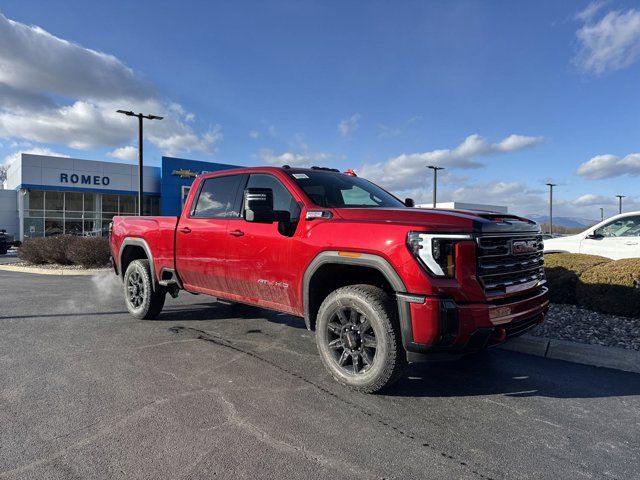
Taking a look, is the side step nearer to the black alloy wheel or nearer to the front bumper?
the black alloy wheel

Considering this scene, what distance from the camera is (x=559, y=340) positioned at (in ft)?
16.8

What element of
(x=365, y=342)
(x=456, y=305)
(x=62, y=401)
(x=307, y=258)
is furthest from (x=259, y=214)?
(x=62, y=401)

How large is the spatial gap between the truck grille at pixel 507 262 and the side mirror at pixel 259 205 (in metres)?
1.79

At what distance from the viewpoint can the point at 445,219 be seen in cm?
351

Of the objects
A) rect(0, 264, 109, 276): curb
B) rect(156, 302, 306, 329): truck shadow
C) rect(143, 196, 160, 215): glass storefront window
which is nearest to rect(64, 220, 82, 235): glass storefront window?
rect(143, 196, 160, 215): glass storefront window

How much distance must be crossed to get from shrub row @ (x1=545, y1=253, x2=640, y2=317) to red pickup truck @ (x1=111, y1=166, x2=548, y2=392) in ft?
8.79

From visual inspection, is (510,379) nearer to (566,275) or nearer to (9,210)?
(566,275)

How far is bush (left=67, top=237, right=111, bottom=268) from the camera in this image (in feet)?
44.9

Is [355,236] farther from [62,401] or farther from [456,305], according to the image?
[62,401]

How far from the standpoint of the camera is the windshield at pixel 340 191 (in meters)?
4.61

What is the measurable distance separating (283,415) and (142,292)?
3.92 meters

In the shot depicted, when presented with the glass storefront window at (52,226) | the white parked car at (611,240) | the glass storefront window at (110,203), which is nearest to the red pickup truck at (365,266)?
the white parked car at (611,240)

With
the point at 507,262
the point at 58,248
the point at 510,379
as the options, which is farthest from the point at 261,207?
the point at 58,248

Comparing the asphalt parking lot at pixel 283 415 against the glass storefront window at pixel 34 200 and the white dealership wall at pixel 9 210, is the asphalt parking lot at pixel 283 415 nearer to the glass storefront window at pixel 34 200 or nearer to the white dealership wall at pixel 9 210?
the glass storefront window at pixel 34 200
